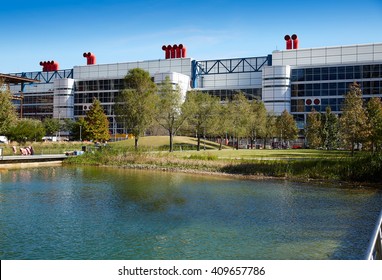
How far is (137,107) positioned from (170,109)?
19.8ft

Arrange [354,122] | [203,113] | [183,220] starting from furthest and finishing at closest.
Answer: [203,113]
[354,122]
[183,220]

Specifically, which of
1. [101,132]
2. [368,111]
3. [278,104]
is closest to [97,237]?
[368,111]

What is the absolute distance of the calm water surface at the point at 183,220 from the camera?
46.6ft

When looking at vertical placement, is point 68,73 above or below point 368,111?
above

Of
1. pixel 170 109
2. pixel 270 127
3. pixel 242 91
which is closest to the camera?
pixel 170 109

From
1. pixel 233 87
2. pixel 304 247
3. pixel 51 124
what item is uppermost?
pixel 233 87

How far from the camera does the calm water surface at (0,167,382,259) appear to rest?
1421cm

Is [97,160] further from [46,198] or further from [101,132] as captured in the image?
[101,132]

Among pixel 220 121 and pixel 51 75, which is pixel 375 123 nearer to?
pixel 220 121

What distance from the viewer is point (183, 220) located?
18.7 metres

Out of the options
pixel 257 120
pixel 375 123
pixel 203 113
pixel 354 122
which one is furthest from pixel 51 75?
pixel 354 122

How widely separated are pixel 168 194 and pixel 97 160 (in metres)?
23.9

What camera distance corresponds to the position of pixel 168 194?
26.2m

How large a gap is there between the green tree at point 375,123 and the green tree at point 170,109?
24363 millimetres
